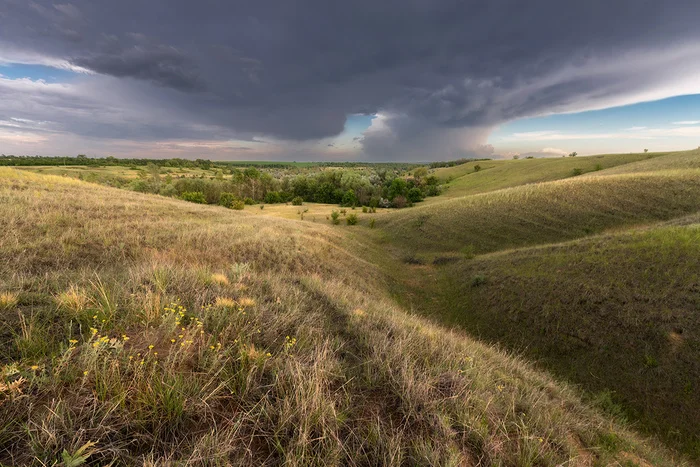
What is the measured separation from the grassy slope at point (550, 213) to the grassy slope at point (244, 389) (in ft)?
71.5

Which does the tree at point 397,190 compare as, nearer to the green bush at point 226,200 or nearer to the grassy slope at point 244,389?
the green bush at point 226,200

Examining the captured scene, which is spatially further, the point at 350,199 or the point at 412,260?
the point at 350,199

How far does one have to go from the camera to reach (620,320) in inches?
409

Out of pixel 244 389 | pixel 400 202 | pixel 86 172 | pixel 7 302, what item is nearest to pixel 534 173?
pixel 400 202

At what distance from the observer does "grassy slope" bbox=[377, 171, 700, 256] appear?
23.5 metres

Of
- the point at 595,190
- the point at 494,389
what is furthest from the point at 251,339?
the point at 595,190

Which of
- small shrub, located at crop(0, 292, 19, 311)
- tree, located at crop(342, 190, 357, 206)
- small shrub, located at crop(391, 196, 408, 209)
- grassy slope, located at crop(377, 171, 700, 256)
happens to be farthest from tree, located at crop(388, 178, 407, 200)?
small shrub, located at crop(0, 292, 19, 311)

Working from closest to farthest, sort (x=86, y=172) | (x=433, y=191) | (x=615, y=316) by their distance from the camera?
(x=615, y=316)
(x=86, y=172)
(x=433, y=191)

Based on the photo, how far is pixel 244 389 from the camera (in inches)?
112

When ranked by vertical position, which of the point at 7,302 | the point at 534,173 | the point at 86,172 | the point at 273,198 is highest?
the point at 534,173

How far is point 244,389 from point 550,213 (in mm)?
31545

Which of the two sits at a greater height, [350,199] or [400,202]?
[350,199]

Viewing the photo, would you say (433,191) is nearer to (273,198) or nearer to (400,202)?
(400,202)

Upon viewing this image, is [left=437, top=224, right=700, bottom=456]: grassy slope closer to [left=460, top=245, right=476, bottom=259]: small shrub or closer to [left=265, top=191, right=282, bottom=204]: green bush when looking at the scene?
[left=460, top=245, right=476, bottom=259]: small shrub
